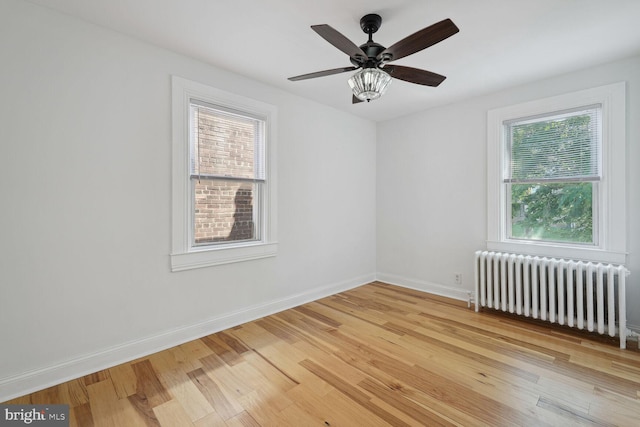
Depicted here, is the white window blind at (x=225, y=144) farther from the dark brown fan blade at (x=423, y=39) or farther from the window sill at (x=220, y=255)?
the dark brown fan blade at (x=423, y=39)

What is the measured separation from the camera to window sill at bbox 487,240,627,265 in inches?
106

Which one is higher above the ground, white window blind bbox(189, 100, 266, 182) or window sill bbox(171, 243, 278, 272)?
white window blind bbox(189, 100, 266, 182)

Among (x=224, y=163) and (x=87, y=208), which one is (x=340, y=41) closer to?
(x=224, y=163)

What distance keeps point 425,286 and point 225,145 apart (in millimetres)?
3323

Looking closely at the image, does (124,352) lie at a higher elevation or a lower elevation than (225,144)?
lower

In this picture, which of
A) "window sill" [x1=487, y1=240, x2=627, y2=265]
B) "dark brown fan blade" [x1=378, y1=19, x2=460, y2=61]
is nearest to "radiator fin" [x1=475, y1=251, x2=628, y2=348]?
"window sill" [x1=487, y1=240, x2=627, y2=265]

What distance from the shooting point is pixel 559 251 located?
2984 millimetres

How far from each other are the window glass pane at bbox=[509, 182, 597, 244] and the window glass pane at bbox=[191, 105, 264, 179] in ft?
10.2

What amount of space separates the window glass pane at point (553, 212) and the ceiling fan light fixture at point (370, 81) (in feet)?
7.98

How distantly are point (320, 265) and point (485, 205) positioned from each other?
2.29 metres

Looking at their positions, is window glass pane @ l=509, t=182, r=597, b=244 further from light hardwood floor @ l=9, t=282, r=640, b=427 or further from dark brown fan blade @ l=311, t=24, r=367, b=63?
dark brown fan blade @ l=311, t=24, r=367, b=63

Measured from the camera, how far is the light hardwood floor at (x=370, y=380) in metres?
1.68

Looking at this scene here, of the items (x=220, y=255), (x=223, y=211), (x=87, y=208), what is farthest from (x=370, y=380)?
(x=87, y=208)

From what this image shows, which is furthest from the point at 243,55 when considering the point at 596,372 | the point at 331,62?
the point at 596,372
